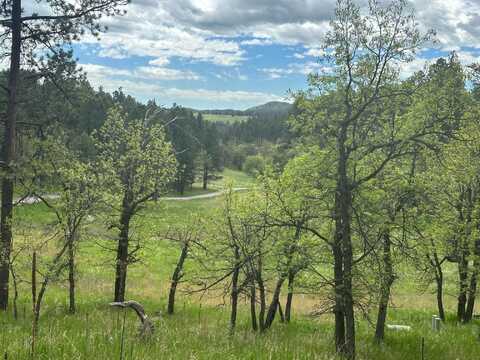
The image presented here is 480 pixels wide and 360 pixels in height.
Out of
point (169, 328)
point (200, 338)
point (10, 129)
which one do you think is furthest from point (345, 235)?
point (10, 129)

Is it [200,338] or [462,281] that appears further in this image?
[462,281]

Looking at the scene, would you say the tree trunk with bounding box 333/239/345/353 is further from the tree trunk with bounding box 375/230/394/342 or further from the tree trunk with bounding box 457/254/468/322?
the tree trunk with bounding box 457/254/468/322

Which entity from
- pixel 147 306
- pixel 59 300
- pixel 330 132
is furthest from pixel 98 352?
pixel 147 306

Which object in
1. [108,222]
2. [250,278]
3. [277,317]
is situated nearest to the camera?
[250,278]

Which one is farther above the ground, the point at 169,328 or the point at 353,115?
the point at 353,115

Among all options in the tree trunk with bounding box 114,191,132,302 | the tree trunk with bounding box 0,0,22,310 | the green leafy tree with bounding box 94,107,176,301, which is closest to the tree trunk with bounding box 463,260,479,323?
the green leafy tree with bounding box 94,107,176,301

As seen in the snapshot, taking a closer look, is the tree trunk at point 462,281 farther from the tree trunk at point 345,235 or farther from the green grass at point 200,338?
the tree trunk at point 345,235

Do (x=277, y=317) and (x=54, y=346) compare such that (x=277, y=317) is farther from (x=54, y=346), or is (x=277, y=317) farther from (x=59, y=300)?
(x=54, y=346)

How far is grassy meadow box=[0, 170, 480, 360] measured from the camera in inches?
254

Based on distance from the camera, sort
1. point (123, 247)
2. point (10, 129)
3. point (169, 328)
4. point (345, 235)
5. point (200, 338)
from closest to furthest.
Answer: point (200, 338)
point (345, 235)
point (169, 328)
point (10, 129)
point (123, 247)

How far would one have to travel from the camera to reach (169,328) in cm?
1370

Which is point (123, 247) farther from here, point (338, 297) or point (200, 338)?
point (338, 297)

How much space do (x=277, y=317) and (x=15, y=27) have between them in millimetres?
16977

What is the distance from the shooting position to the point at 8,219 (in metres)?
13.8
